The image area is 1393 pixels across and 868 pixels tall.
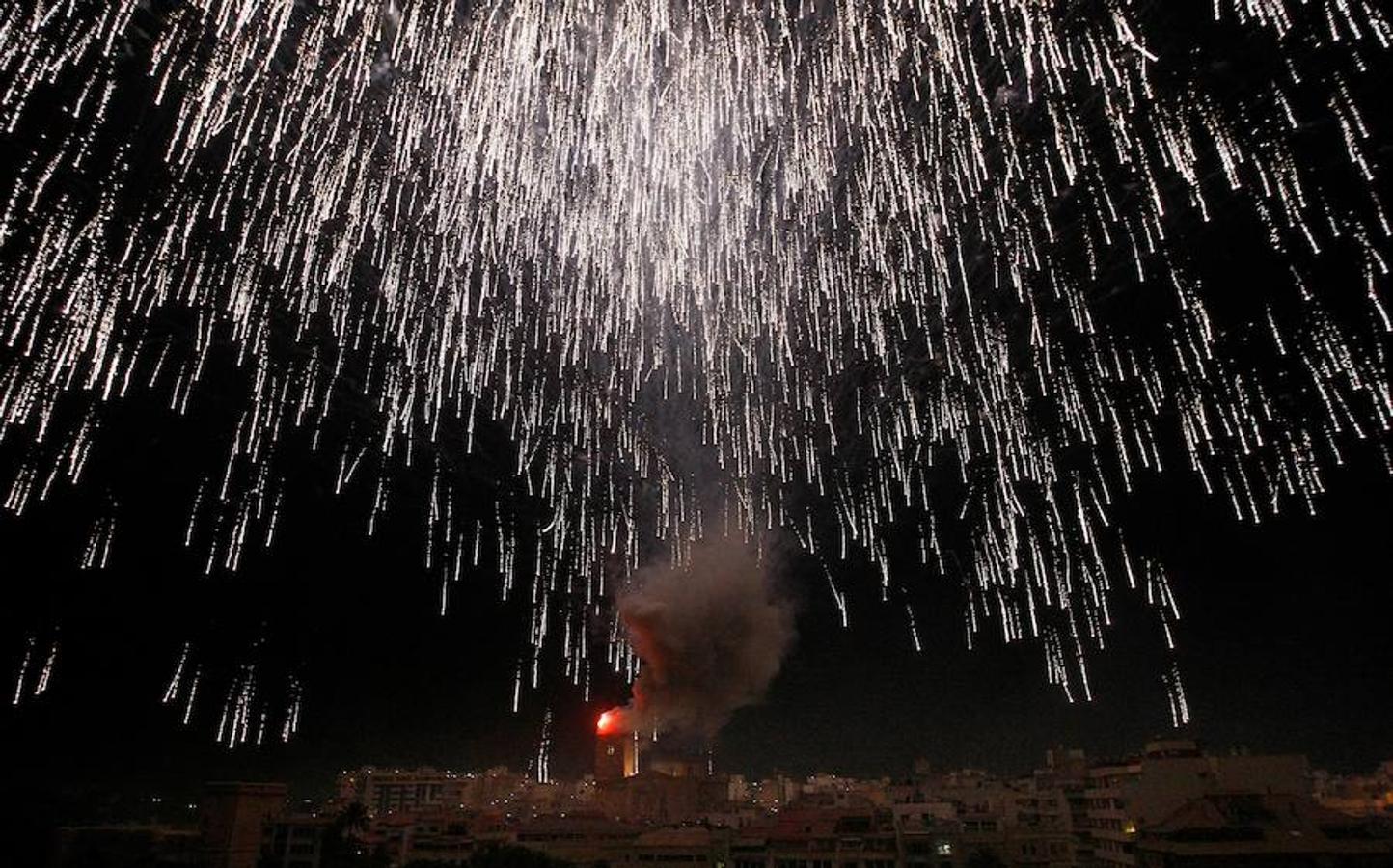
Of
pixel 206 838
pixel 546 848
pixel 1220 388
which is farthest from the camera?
pixel 546 848

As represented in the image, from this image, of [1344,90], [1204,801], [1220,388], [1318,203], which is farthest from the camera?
[1204,801]

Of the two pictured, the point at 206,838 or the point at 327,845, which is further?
the point at 327,845

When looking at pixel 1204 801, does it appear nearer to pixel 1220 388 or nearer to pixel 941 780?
pixel 1220 388

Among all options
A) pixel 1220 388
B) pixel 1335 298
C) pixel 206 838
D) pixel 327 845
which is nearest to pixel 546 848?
pixel 327 845

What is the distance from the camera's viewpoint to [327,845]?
3381cm

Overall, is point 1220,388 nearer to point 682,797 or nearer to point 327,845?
point 327,845

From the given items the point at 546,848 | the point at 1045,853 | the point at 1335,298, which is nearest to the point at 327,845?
the point at 546,848

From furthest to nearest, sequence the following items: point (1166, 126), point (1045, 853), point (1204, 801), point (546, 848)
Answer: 1. point (546, 848)
2. point (1045, 853)
3. point (1204, 801)
4. point (1166, 126)

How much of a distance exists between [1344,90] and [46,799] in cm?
4365

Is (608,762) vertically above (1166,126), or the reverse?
(1166,126)

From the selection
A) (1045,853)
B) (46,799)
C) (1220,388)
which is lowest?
(1045,853)

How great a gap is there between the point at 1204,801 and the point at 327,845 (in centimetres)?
3372

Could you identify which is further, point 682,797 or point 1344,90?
point 682,797

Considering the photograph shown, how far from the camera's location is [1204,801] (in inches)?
1129
